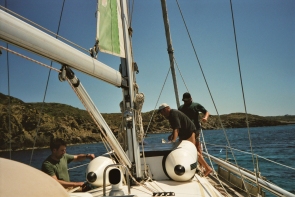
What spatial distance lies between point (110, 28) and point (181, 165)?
8.76 ft

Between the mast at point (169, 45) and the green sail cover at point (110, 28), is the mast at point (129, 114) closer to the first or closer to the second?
the green sail cover at point (110, 28)

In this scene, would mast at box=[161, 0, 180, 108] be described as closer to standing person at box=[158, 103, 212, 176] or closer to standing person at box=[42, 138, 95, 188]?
standing person at box=[158, 103, 212, 176]

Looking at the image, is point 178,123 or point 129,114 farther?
point 178,123

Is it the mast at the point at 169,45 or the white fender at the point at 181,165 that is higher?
the mast at the point at 169,45

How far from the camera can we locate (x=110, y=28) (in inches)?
155

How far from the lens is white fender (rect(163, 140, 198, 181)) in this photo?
14.0 ft

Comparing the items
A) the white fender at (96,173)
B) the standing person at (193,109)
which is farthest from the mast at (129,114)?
the standing person at (193,109)

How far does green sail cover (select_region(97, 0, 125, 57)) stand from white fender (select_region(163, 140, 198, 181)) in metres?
2.08

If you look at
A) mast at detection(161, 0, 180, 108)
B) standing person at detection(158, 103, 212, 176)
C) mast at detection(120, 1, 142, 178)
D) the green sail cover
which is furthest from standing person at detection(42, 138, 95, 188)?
mast at detection(161, 0, 180, 108)

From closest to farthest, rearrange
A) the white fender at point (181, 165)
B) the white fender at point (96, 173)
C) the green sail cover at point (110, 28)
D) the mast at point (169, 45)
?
the green sail cover at point (110, 28)
the white fender at point (96, 173)
the white fender at point (181, 165)
the mast at point (169, 45)

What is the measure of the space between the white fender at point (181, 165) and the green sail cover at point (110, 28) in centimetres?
208

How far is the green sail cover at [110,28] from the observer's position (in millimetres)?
3608

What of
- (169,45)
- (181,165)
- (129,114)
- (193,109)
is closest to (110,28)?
(129,114)

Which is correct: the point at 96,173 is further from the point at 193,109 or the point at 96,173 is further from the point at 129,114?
the point at 193,109
